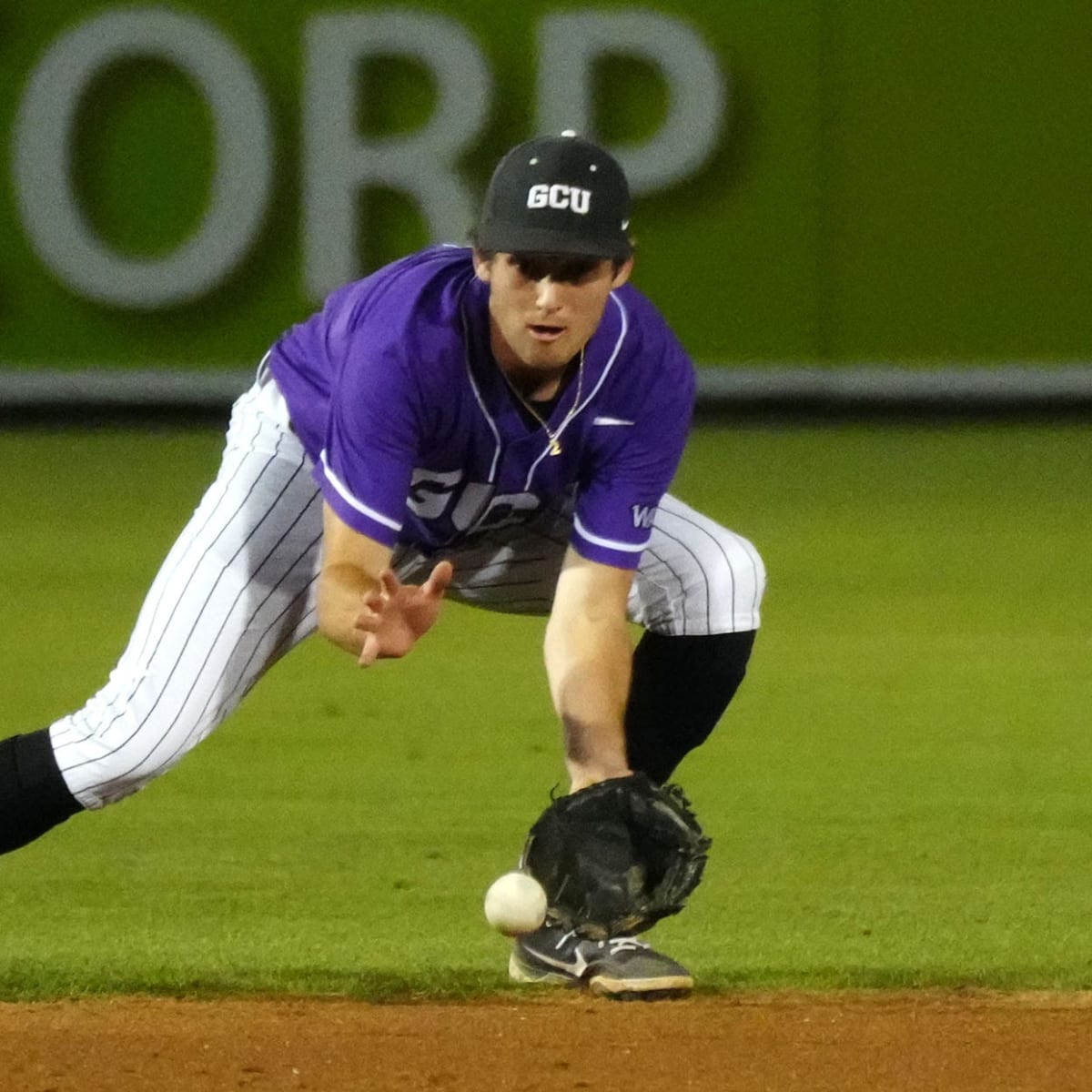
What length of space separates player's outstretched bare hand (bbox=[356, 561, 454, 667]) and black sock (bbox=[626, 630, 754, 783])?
1086 mm

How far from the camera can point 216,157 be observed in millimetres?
10977

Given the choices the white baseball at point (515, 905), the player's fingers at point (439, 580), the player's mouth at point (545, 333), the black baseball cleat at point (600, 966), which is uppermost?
the player's mouth at point (545, 333)

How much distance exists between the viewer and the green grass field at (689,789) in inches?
175

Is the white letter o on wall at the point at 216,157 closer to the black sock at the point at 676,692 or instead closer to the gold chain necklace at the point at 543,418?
the black sock at the point at 676,692

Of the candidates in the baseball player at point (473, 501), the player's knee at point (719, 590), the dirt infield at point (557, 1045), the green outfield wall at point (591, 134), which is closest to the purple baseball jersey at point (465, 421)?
the baseball player at point (473, 501)

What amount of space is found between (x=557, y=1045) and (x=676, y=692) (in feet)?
2.94

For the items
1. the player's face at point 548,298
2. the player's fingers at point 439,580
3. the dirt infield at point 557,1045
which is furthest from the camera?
the player's face at point 548,298

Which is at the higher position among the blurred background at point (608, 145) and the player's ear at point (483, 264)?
the player's ear at point (483, 264)

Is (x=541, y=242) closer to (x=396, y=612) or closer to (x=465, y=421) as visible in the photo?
(x=465, y=421)

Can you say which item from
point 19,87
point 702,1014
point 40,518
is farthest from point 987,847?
point 19,87

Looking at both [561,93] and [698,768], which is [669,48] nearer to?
[561,93]

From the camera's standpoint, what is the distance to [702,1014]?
3873 millimetres

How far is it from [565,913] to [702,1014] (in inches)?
11.3

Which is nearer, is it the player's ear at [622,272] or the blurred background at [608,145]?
the player's ear at [622,272]
